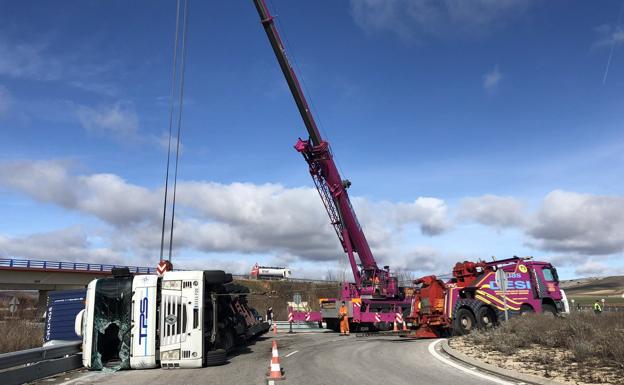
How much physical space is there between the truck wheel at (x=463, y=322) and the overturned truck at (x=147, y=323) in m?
9.93

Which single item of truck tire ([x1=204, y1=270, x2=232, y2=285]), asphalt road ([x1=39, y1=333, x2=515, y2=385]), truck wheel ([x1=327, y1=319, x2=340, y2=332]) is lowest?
asphalt road ([x1=39, y1=333, x2=515, y2=385])

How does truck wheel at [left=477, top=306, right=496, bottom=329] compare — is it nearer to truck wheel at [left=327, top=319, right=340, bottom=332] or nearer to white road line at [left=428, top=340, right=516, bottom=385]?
white road line at [left=428, top=340, right=516, bottom=385]

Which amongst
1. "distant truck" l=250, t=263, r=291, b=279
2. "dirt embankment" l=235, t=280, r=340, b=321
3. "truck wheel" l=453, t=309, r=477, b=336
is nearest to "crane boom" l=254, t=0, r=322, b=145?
"truck wheel" l=453, t=309, r=477, b=336

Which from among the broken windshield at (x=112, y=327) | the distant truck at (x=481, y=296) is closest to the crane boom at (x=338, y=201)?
the distant truck at (x=481, y=296)

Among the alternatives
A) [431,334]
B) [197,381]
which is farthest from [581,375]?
[431,334]

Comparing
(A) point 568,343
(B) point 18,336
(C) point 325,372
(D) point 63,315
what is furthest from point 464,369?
(B) point 18,336

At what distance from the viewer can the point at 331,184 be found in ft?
87.1

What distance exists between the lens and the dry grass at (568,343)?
876cm

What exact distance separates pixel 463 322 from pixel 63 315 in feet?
45.2

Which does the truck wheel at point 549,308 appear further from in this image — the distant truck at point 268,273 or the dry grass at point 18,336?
the distant truck at point 268,273

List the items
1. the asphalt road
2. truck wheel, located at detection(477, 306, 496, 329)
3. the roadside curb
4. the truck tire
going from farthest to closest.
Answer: truck wheel, located at detection(477, 306, 496, 329), the truck tire, the asphalt road, the roadside curb

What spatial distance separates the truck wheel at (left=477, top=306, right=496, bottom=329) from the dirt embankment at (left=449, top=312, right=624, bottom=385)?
3120mm

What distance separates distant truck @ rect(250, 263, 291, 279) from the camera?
3553 inches

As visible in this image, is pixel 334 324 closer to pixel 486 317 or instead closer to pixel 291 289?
pixel 486 317
